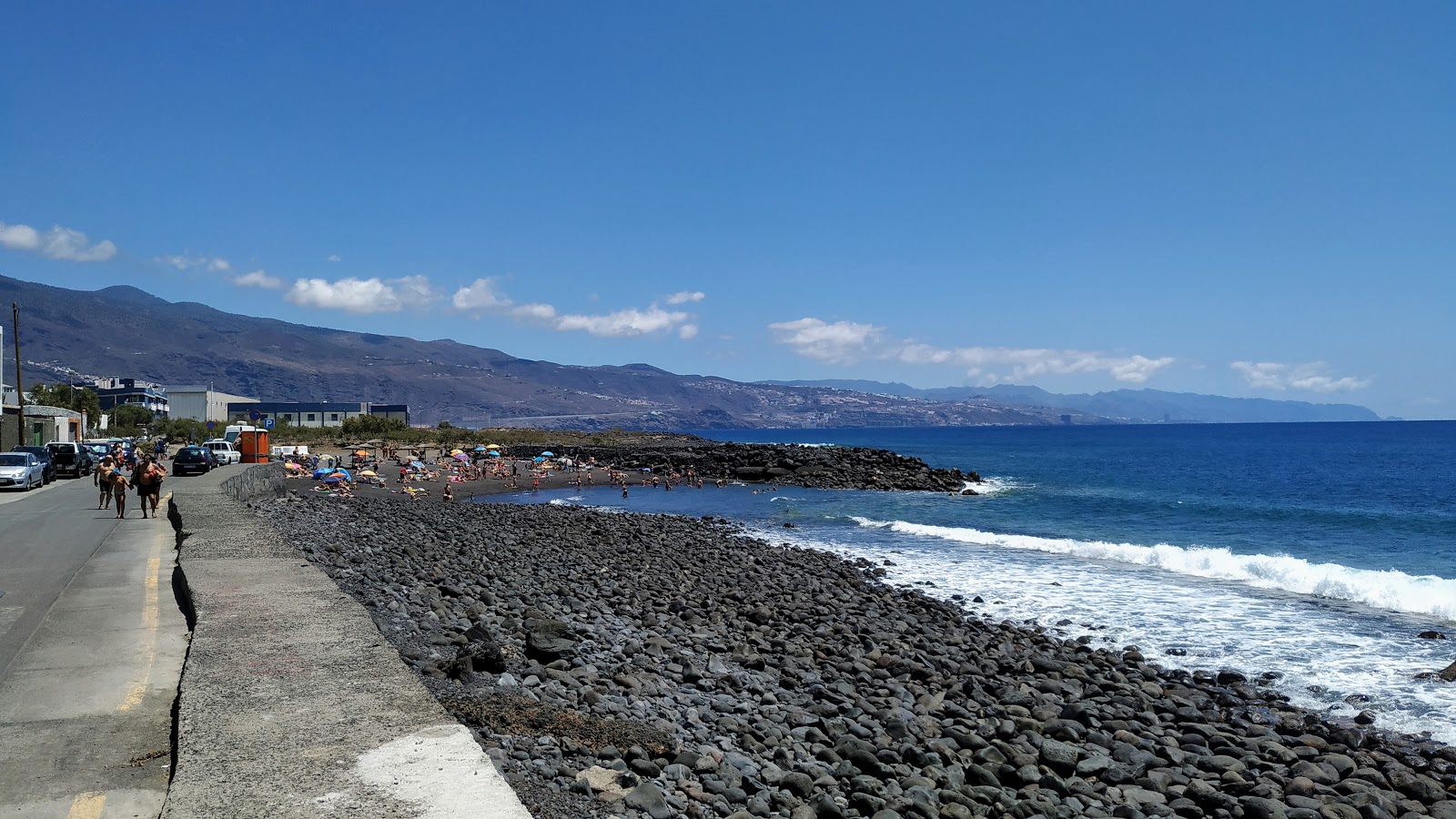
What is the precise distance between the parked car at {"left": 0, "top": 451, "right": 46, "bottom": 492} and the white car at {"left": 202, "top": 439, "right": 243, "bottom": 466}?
42.4 ft

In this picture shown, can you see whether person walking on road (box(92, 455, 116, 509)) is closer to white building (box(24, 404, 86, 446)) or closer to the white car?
the white car

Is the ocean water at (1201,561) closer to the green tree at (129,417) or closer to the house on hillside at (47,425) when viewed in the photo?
the house on hillside at (47,425)

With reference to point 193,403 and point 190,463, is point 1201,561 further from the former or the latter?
point 193,403

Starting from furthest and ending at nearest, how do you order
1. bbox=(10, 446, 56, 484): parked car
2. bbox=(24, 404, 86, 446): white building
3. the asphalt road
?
bbox=(24, 404, 86, 446): white building
bbox=(10, 446, 56, 484): parked car
the asphalt road

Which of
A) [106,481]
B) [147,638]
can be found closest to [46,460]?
[106,481]

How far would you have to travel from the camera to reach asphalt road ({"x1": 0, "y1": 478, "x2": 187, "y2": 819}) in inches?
208

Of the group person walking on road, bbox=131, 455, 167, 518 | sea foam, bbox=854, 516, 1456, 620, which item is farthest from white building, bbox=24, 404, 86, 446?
sea foam, bbox=854, 516, 1456, 620

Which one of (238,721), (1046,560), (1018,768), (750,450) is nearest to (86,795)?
(238,721)

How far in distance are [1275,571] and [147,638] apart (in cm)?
2051

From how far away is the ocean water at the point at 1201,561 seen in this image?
1264 centimetres

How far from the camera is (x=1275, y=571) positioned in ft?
65.2

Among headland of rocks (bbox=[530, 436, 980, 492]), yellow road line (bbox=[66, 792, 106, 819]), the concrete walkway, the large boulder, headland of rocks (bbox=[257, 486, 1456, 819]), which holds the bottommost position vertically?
headland of rocks (bbox=[530, 436, 980, 492])

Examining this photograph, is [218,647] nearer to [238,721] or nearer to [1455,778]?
[238,721]

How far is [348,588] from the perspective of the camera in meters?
11.6
